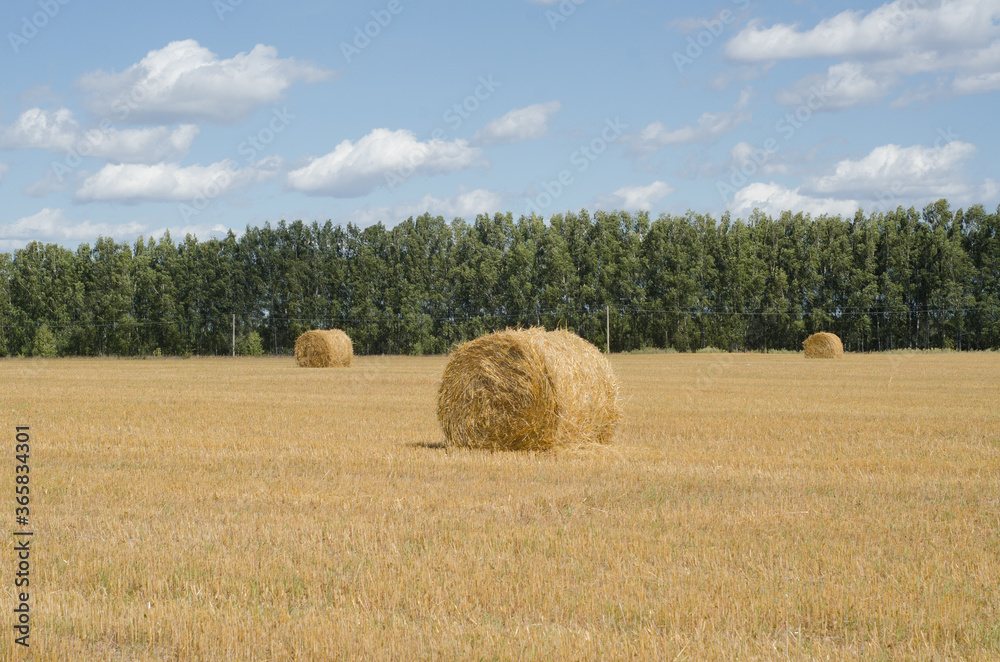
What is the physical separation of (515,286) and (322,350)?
33.8 m

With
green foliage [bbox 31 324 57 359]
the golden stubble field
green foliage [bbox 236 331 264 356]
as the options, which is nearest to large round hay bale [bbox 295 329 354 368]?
green foliage [bbox 236 331 264 356]

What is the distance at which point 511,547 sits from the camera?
748cm

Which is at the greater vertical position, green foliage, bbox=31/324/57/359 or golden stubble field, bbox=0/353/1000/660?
green foliage, bbox=31/324/57/359

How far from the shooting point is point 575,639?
17.8 feet

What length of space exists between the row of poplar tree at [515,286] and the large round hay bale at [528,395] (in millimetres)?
58425

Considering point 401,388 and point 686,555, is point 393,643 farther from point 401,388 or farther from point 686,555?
point 401,388

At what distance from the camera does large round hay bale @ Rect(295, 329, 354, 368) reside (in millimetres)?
43062

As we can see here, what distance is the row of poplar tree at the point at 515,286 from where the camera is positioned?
73.7 metres

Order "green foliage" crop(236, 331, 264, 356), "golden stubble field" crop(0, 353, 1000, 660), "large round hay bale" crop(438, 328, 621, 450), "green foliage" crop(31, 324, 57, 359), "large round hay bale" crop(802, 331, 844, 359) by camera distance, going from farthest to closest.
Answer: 1. "green foliage" crop(31, 324, 57, 359)
2. "green foliage" crop(236, 331, 264, 356)
3. "large round hay bale" crop(802, 331, 844, 359)
4. "large round hay bale" crop(438, 328, 621, 450)
5. "golden stubble field" crop(0, 353, 1000, 660)

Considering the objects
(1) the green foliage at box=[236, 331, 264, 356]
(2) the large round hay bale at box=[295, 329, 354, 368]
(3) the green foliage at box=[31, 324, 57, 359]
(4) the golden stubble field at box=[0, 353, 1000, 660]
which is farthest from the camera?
(3) the green foliage at box=[31, 324, 57, 359]

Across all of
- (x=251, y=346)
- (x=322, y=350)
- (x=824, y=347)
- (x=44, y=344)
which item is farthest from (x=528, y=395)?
(x=44, y=344)

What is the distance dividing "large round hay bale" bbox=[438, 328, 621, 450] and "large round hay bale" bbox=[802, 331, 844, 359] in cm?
3992

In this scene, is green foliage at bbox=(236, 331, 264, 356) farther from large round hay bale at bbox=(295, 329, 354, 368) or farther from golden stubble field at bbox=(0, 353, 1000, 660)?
golden stubble field at bbox=(0, 353, 1000, 660)

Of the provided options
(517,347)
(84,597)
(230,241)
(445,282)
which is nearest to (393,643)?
(84,597)
